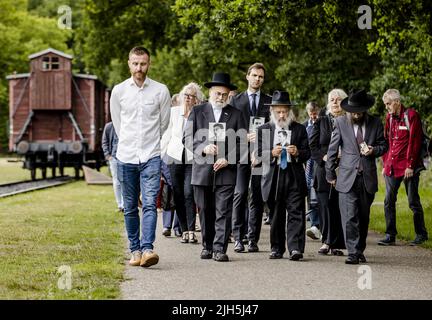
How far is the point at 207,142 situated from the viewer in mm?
11445

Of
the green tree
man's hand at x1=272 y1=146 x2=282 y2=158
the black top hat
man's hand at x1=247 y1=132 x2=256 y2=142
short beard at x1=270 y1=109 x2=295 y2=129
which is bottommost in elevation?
man's hand at x1=272 y1=146 x2=282 y2=158

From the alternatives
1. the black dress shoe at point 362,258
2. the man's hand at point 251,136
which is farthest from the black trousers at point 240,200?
the black dress shoe at point 362,258

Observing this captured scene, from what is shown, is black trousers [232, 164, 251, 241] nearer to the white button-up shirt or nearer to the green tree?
the white button-up shirt

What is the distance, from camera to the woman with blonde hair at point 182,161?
13.3 meters

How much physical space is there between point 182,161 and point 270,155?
219 centimetres

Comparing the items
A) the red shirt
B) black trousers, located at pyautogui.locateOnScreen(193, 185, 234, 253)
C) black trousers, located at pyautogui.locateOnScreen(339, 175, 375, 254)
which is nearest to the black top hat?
black trousers, located at pyautogui.locateOnScreen(193, 185, 234, 253)

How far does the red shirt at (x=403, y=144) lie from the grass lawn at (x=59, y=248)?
4123 millimetres

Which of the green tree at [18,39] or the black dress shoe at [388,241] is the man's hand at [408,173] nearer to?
the black dress shoe at [388,241]

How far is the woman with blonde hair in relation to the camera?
43.8 ft

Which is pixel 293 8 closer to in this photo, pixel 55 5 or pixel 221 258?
pixel 221 258

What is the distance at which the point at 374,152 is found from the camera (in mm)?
11031

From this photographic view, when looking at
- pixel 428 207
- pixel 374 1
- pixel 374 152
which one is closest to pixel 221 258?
pixel 374 152

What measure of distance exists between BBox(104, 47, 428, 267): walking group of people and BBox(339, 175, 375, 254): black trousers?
0.5 inches
